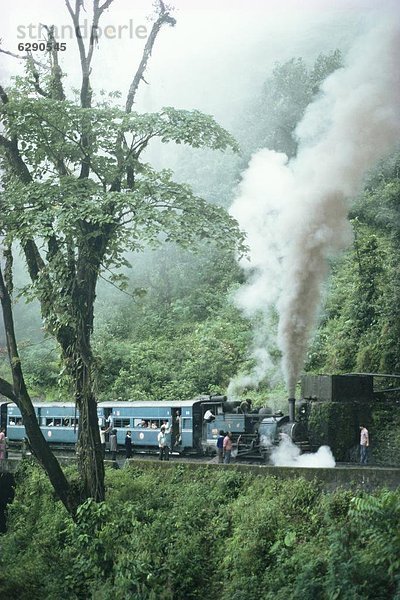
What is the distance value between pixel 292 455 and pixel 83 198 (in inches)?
245

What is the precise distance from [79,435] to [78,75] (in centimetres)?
2228

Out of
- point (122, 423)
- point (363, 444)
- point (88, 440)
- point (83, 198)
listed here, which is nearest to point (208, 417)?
point (122, 423)

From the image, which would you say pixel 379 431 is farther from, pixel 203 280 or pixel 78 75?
pixel 78 75

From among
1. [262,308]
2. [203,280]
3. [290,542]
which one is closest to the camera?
[290,542]

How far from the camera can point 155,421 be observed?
1734 centimetres

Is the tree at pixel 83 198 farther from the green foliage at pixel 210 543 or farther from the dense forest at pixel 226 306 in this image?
the dense forest at pixel 226 306

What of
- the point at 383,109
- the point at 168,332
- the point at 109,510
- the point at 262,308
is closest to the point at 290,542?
the point at 109,510

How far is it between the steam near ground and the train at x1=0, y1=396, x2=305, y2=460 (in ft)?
0.47

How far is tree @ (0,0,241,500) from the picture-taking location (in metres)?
11.2

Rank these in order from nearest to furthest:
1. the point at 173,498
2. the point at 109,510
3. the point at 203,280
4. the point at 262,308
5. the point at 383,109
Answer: the point at 109,510 < the point at 173,498 < the point at 383,109 < the point at 262,308 < the point at 203,280

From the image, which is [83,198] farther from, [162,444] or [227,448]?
[162,444]

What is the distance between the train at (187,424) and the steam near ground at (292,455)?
0.14 metres

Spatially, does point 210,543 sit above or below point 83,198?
below

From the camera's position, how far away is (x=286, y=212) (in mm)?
15820
